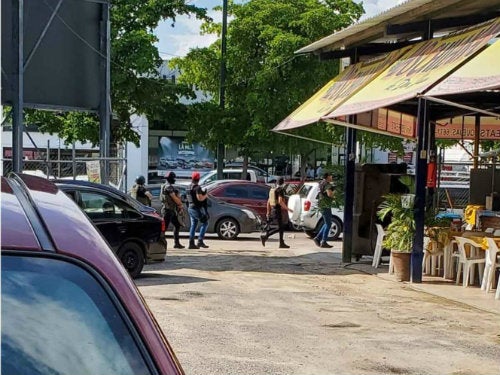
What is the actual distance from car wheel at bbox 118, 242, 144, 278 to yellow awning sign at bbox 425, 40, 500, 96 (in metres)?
5.52

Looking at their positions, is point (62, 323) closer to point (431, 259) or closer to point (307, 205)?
point (431, 259)

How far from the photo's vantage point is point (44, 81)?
18734mm

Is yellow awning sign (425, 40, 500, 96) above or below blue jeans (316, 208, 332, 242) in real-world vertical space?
above

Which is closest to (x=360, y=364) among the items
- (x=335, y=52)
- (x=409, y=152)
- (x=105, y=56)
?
(x=335, y=52)

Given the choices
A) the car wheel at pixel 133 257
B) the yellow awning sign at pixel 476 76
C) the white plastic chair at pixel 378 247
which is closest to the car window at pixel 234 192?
the white plastic chair at pixel 378 247

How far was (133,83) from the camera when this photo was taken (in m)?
26.0

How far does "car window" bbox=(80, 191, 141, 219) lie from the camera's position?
1205 centimetres

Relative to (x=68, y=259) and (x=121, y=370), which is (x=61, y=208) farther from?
(x=121, y=370)

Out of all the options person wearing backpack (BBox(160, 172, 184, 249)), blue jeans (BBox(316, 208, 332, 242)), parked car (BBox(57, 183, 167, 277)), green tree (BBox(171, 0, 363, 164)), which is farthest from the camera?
green tree (BBox(171, 0, 363, 164))

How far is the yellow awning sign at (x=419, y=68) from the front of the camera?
31.7 ft

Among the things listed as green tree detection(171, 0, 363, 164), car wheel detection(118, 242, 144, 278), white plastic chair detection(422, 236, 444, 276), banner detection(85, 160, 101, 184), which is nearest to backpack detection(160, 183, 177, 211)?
banner detection(85, 160, 101, 184)

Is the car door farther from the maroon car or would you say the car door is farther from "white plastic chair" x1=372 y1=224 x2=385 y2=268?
the maroon car

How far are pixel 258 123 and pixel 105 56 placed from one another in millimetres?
9461

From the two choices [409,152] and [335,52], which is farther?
[409,152]
